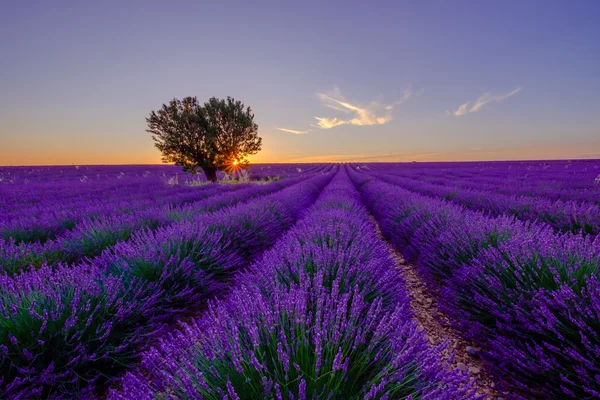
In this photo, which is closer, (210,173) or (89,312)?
(89,312)

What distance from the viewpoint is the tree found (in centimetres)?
1298

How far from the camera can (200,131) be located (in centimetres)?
1323

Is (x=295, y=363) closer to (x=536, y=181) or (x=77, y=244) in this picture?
(x=77, y=244)

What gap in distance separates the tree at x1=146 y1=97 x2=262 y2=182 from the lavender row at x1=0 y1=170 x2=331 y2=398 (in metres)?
11.4

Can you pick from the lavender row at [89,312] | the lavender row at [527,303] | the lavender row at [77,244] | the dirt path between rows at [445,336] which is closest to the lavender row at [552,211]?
the lavender row at [527,303]

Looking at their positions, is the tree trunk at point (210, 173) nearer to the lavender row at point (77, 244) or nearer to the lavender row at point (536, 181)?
the lavender row at point (77, 244)

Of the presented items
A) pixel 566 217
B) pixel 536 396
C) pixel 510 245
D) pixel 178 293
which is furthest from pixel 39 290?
pixel 566 217

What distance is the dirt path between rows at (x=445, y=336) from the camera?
5.59 ft

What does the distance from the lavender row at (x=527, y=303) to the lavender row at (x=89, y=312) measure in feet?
7.79

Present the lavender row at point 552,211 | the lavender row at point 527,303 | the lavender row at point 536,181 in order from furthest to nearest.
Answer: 1. the lavender row at point 536,181
2. the lavender row at point 552,211
3. the lavender row at point 527,303

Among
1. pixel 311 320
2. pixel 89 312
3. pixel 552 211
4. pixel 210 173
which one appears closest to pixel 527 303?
pixel 311 320

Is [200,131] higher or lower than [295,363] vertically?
higher

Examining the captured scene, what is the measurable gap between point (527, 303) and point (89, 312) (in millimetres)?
3058

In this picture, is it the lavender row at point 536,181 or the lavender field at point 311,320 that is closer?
the lavender field at point 311,320
